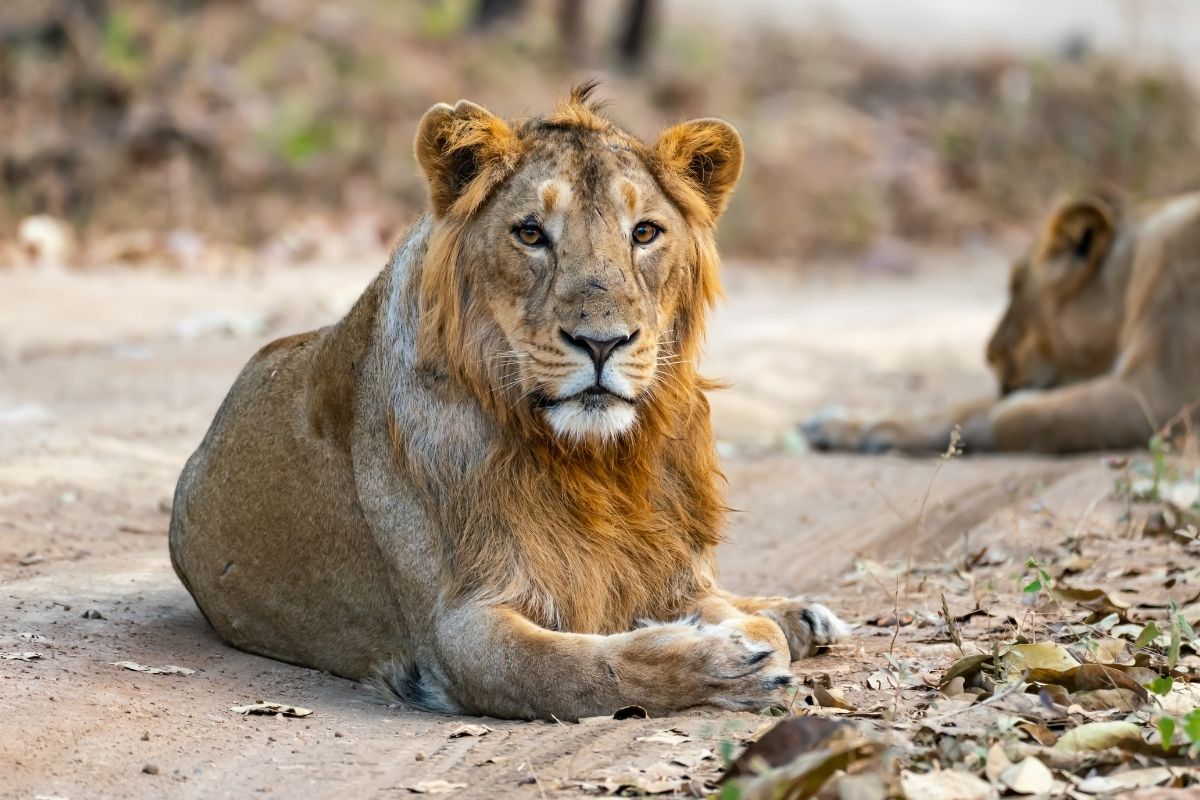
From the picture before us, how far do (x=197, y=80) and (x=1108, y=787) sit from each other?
48.3 feet

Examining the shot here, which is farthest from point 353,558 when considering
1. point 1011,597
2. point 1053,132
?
point 1053,132

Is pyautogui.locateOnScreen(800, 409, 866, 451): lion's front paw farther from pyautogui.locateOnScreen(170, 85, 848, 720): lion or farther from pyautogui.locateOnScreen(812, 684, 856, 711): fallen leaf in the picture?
pyautogui.locateOnScreen(812, 684, 856, 711): fallen leaf

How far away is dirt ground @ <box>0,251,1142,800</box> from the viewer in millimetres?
3891

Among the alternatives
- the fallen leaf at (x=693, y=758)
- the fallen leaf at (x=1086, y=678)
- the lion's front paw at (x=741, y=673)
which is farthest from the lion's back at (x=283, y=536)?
the fallen leaf at (x=1086, y=678)

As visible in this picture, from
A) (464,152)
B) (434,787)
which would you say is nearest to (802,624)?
(434,787)

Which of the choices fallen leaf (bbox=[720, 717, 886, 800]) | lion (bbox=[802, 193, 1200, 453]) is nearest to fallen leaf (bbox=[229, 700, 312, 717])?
fallen leaf (bbox=[720, 717, 886, 800])

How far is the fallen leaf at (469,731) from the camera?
4.21 meters

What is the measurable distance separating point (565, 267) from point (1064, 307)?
5.40 m

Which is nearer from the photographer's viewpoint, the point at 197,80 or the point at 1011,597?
the point at 1011,597

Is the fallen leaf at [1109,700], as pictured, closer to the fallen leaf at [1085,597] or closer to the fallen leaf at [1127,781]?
the fallen leaf at [1127,781]

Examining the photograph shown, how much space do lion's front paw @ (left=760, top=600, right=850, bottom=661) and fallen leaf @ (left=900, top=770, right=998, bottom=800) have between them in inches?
53.0

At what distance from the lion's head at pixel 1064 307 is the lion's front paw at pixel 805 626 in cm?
459

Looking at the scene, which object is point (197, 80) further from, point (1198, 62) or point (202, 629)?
point (1198, 62)

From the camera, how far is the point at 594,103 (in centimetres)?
511
